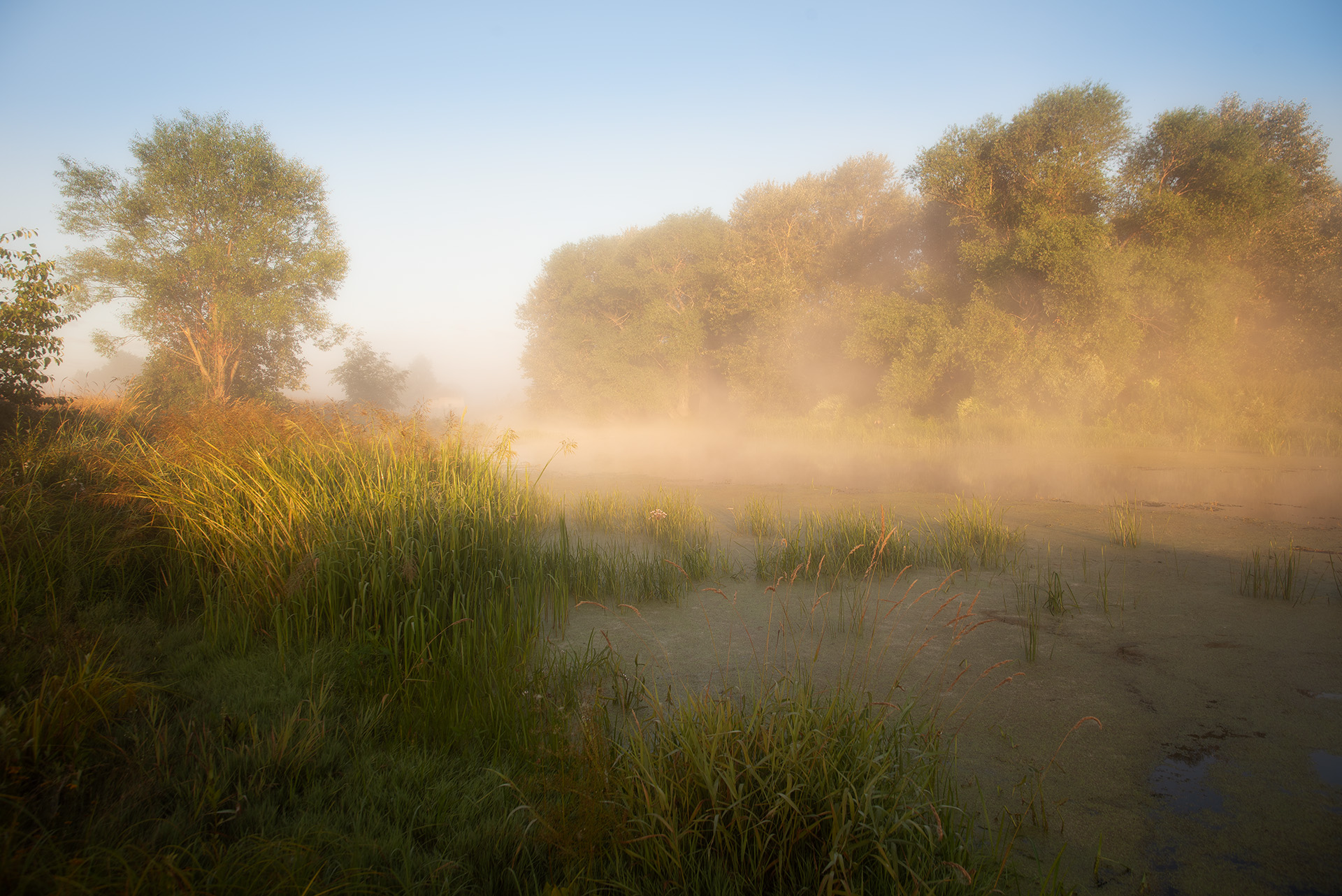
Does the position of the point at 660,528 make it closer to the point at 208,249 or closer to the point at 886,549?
the point at 886,549

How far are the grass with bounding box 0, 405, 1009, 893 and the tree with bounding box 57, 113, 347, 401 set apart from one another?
13.4 m

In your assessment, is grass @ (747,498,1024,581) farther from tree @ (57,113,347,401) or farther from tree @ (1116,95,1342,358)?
tree @ (57,113,347,401)

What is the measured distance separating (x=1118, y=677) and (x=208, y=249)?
740 inches

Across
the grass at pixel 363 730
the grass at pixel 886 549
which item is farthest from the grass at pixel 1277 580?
the grass at pixel 363 730

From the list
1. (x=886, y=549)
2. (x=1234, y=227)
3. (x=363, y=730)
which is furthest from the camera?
(x=1234, y=227)

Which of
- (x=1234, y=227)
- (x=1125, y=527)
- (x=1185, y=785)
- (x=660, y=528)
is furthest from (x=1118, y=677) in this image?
(x=1234, y=227)

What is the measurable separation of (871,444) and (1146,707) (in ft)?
37.7

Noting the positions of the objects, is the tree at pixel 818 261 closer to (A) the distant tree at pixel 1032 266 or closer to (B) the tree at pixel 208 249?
(A) the distant tree at pixel 1032 266

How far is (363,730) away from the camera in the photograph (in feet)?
6.89

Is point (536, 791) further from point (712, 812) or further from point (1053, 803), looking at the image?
point (1053, 803)

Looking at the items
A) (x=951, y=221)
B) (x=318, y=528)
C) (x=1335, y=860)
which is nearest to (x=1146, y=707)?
(x=1335, y=860)

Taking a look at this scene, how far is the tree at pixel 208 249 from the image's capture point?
572 inches

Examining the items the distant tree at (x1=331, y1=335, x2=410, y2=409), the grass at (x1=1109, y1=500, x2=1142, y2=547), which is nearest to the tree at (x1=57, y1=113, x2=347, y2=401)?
Result: the distant tree at (x1=331, y1=335, x2=410, y2=409)

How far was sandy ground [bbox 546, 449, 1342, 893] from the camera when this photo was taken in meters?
1.88
